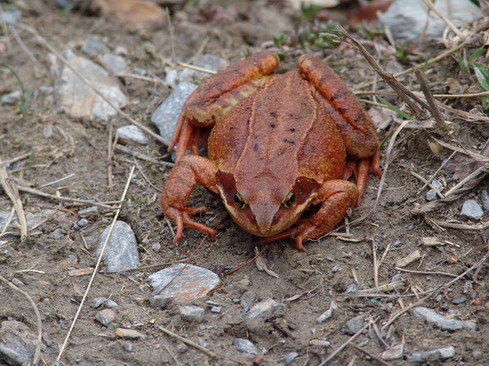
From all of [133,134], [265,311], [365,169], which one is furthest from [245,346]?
[133,134]

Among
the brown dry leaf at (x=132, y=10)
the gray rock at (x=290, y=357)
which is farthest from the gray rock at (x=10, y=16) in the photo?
the gray rock at (x=290, y=357)

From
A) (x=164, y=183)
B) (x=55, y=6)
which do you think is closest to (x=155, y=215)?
(x=164, y=183)

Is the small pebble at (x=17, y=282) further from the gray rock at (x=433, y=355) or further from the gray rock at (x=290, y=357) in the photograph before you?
the gray rock at (x=433, y=355)

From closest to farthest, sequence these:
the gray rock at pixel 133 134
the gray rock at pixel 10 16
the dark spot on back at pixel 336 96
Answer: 1. the dark spot on back at pixel 336 96
2. the gray rock at pixel 133 134
3. the gray rock at pixel 10 16

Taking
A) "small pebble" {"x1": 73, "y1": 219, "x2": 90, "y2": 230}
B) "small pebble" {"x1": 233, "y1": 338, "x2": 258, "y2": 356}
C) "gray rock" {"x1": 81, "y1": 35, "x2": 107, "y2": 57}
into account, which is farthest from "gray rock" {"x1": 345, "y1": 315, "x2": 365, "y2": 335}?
"gray rock" {"x1": 81, "y1": 35, "x2": 107, "y2": 57}

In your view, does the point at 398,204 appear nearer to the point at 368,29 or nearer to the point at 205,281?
the point at 205,281

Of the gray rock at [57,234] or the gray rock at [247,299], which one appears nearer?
the gray rock at [247,299]
